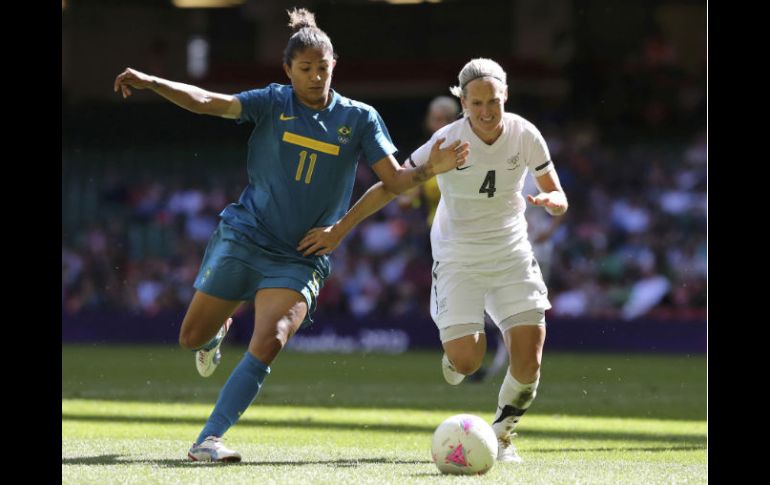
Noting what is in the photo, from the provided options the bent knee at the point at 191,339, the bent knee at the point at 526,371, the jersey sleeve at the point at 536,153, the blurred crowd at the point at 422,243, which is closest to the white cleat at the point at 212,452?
the bent knee at the point at 191,339

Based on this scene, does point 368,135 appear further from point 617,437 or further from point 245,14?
point 245,14

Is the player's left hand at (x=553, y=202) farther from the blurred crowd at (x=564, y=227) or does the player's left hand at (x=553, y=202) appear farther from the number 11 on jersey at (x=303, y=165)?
the blurred crowd at (x=564, y=227)

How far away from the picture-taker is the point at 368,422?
10156 mm

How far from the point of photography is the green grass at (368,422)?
685 centimetres

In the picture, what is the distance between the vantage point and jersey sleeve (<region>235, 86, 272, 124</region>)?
762 centimetres

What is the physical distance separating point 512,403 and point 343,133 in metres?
1.87

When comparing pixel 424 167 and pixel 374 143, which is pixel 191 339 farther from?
pixel 424 167

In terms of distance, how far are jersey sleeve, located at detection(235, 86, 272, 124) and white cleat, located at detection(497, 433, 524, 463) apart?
2.35m

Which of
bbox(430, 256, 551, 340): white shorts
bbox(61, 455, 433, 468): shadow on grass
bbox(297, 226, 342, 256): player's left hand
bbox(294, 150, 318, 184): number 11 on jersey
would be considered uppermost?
bbox(294, 150, 318, 184): number 11 on jersey

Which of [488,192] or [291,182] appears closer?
[291,182]

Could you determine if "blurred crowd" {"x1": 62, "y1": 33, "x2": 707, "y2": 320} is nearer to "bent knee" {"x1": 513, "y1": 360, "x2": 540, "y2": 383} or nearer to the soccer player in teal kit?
"bent knee" {"x1": 513, "y1": 360, "x2": 540, "y2": 383}

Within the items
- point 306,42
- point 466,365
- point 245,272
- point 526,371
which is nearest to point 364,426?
point 466,365

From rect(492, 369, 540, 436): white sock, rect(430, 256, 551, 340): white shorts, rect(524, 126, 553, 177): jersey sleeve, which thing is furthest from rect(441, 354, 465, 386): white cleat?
rect(524, 126, 553, 177): jersey sleeve
